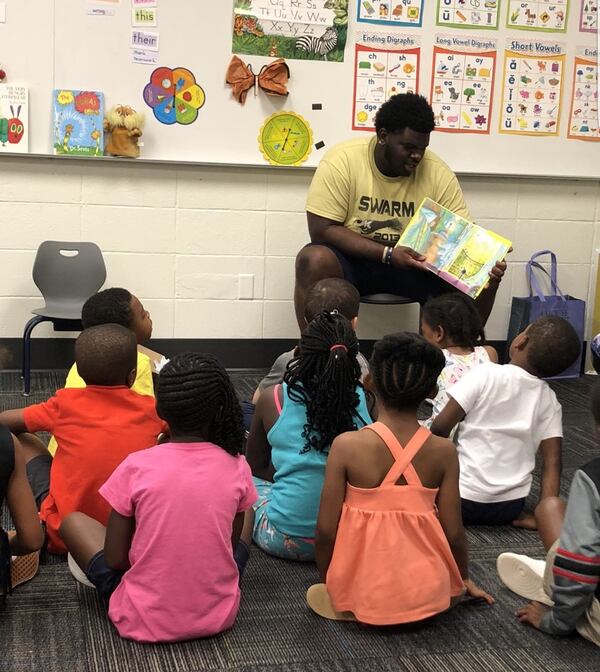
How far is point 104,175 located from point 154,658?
112 inches

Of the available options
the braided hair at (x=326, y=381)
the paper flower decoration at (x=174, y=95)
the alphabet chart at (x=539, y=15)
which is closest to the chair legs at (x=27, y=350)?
the paper flower decoration at (x=174, y=95)

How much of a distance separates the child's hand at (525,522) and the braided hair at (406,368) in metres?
0.89

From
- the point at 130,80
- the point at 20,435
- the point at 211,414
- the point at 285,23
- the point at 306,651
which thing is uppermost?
the point at 285,23

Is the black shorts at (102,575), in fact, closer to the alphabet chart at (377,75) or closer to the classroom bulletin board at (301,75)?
the classroom bulletin board at (301,75)

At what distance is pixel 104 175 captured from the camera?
414 cm

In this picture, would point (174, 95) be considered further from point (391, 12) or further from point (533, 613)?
point (533, 613)

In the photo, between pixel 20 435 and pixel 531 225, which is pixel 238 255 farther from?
pixel 20 435

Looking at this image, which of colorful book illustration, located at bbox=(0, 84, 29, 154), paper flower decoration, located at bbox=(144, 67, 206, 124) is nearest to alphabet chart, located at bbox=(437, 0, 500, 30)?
paper flower decoration, located at bbox=(144, 67, 206, 124)

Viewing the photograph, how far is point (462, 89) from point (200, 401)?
315cm

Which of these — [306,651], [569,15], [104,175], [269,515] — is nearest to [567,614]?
[306,651]

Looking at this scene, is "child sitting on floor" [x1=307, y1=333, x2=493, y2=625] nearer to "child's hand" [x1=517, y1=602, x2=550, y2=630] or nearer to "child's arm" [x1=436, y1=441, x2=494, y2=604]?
"child's arm" [x1=436, y1=441, x2=494, y2=604]

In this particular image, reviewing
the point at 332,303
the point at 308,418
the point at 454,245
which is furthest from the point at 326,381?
the point at 454,245

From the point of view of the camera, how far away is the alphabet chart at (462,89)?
4.38m

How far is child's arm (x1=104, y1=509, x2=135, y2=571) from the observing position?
5.82ft
